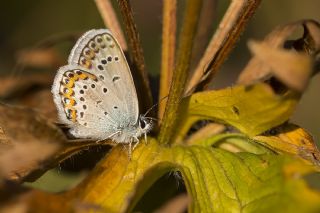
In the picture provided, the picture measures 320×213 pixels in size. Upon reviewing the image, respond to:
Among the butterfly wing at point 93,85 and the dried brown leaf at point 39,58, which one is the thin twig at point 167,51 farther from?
the dried brown leaf at point 39,58

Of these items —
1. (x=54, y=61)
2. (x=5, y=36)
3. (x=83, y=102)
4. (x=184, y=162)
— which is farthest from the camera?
(x=5, y=36)

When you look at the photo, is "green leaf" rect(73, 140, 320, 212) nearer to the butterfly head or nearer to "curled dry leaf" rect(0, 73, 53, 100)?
the butterfly head

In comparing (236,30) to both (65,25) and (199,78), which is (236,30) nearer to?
(199,78)

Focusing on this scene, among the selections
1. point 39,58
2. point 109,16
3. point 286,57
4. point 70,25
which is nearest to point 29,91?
point 39,58

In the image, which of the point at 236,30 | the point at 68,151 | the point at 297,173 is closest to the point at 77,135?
the point at 68,151

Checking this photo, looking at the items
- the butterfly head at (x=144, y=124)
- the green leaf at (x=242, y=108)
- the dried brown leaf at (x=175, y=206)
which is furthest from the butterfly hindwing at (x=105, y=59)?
the dried brown leaf at (x=175, y=206)

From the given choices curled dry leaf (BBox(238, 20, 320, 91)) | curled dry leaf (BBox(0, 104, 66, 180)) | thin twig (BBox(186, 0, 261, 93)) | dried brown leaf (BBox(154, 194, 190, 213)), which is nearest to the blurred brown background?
thin twig (BBox(186, 0, 261, 93))
